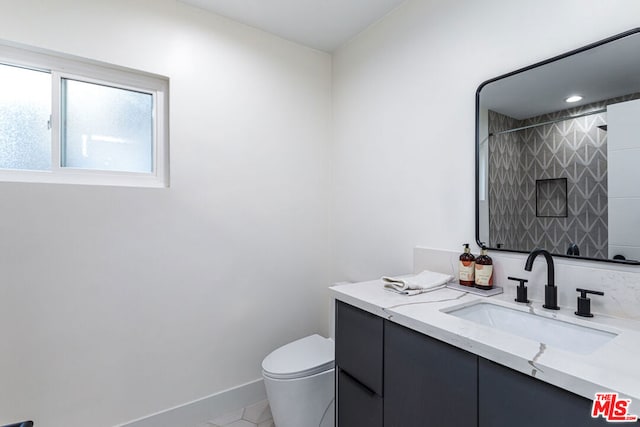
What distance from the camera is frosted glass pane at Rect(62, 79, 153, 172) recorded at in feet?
5.41

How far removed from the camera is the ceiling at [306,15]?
1.83 metres

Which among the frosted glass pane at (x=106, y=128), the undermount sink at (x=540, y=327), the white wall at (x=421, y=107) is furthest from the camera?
the frosted glass pane at (x=106, y=128)

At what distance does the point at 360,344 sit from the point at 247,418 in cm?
119

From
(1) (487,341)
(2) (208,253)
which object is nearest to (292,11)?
(2) (208,253)

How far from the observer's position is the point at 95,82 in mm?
A: 1691

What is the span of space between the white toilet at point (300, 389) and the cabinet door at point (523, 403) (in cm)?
97

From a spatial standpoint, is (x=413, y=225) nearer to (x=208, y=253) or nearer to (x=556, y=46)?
(x=556, y=46)

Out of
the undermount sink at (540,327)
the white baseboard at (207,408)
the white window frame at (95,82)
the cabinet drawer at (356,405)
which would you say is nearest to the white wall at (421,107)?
the undermount sink at (540,327)

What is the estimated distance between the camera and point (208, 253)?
193 centimetres

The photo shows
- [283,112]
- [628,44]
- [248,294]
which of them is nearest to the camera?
[628,44]

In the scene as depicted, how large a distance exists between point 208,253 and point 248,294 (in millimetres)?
391

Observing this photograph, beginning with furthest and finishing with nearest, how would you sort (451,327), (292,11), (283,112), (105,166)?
(283,112)
(292,11)
(105,166)
(451,327)

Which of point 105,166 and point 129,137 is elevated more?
point 129,137

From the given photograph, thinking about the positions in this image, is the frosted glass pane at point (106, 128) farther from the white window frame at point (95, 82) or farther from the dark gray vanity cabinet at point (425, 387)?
the dark gray vanity cabinet at point (425, 387)
